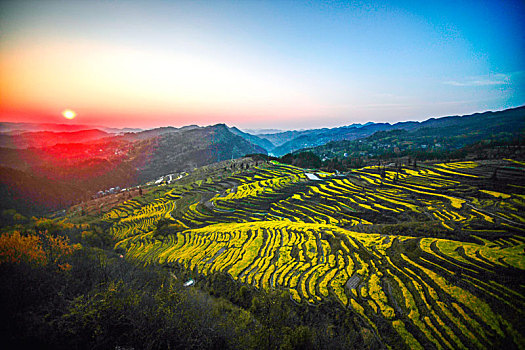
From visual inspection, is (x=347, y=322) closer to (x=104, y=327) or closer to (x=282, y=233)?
(x=104, y=327)

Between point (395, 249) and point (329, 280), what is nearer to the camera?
point (329, 280)

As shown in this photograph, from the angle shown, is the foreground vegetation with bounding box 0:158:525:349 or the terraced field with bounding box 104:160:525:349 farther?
the terraced field with bounding box 104:160:525:349

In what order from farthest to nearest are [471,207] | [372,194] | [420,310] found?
[372,194], [471,207], [420,310]

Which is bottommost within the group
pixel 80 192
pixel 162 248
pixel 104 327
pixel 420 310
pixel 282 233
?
pixel 80 192

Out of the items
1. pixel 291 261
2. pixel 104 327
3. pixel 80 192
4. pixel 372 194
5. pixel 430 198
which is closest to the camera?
pixel 104 327

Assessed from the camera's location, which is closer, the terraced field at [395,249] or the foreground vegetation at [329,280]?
the foreground vegetation at [329,280]

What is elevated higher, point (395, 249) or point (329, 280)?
point (395, 249)

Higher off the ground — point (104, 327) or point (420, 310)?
point (104, 327)

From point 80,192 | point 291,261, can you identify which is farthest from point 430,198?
point 80,192
